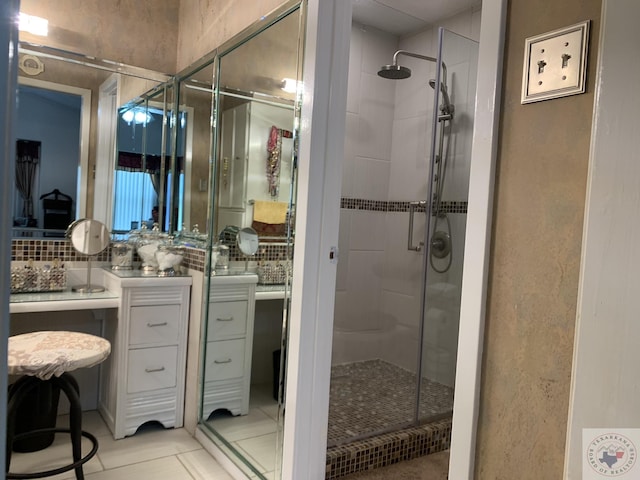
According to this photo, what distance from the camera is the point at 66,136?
2453 mm

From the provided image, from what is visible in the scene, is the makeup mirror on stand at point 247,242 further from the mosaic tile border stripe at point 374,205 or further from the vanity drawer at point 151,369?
the mosaic tile border stripe at point 374,205

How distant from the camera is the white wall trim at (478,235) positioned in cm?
97

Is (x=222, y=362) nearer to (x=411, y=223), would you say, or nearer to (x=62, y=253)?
(x=62, y=253)

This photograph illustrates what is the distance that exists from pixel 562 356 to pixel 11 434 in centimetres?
179

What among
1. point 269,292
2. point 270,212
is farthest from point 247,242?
point 269,292

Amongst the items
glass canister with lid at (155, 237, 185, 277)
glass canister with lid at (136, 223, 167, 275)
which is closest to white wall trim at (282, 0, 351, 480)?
glass canister with lid at (155, 237, 185, 277)

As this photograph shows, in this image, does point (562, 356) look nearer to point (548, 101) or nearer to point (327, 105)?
point (548, 101)

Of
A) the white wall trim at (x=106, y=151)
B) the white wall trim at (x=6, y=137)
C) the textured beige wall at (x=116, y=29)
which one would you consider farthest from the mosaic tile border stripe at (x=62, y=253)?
the white wall trim at (x=6, y=137)

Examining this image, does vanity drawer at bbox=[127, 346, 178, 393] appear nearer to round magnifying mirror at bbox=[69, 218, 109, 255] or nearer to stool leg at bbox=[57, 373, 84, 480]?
stool leg at bbox=[57, 373, 84, 480]

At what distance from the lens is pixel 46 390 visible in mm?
1771

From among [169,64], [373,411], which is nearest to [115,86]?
[169,64]

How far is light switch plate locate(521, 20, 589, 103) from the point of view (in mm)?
843

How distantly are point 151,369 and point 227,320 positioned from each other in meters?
0.45

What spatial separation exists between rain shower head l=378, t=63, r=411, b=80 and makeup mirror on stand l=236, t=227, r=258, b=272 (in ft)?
4.60
